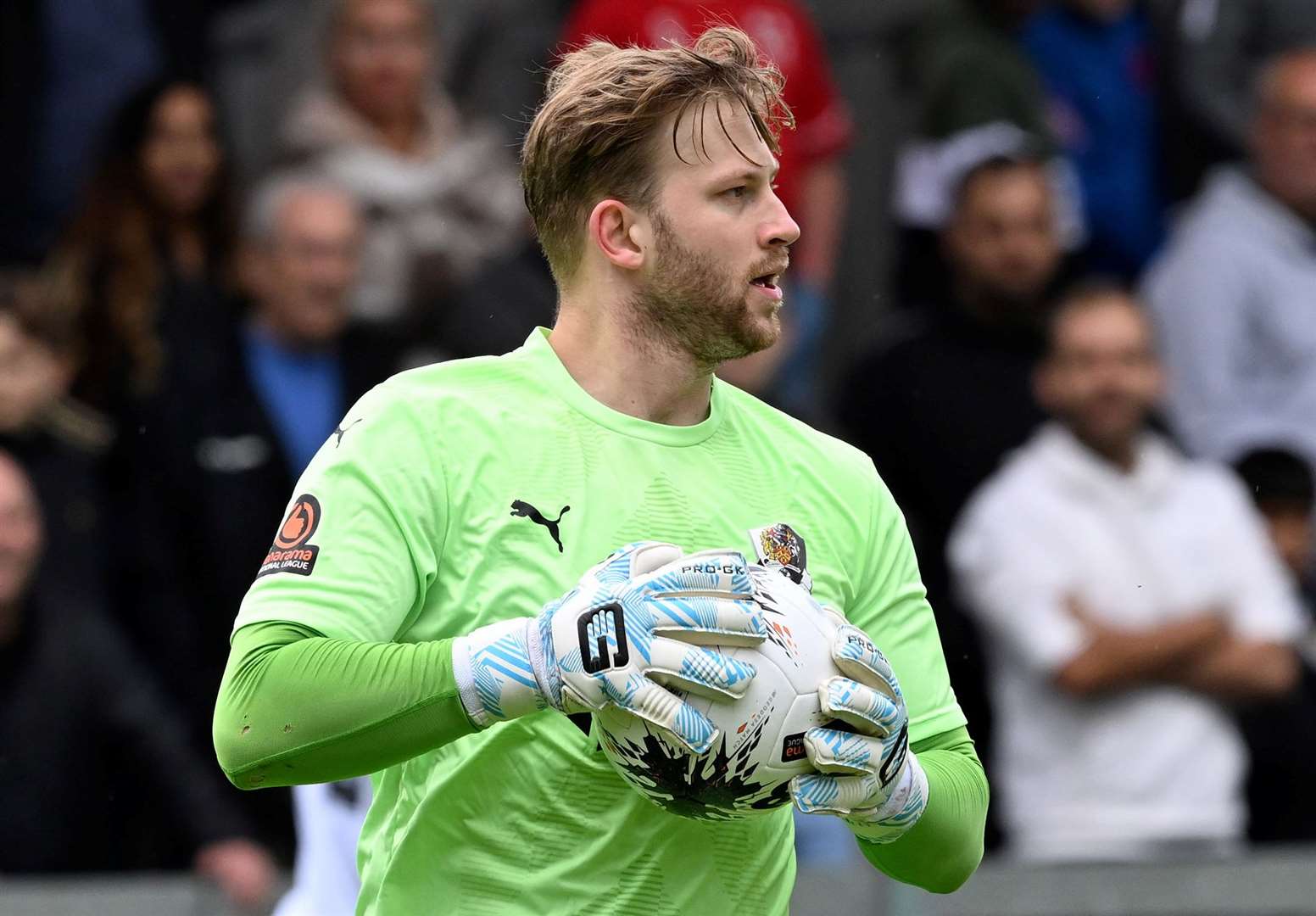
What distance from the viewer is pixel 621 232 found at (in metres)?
3.25

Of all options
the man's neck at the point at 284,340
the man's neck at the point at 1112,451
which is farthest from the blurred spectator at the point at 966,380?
the man's neck at the point at 284,340

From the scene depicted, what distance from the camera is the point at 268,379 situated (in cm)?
685

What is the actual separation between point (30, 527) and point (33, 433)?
1.14 ft

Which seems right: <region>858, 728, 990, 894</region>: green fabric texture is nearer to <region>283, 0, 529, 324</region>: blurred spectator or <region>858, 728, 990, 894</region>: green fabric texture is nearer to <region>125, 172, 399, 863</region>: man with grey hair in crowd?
<region>125, 172, 399, 863</region>: man with grey hair in crowd

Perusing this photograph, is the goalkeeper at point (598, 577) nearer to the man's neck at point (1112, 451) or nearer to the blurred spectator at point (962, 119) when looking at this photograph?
the man's neck at point (1112, 451)

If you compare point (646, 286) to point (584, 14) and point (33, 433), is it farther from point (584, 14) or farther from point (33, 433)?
point (584, 14)

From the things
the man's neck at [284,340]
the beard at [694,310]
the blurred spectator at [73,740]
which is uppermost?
the beard at [694,310]

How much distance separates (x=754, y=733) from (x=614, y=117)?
971mm

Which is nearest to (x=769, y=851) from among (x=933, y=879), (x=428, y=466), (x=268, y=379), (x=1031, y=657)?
(x=933, y=879)

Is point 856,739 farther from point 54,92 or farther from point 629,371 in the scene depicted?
point 54,92

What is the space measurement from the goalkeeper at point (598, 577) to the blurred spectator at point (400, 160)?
3971 mm

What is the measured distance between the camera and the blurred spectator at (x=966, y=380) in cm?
679

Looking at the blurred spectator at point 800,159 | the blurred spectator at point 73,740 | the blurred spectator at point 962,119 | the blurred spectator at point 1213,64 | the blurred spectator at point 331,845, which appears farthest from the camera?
the blurred spectator at point 1213,64

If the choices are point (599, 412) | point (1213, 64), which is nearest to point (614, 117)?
point (599, 412)
